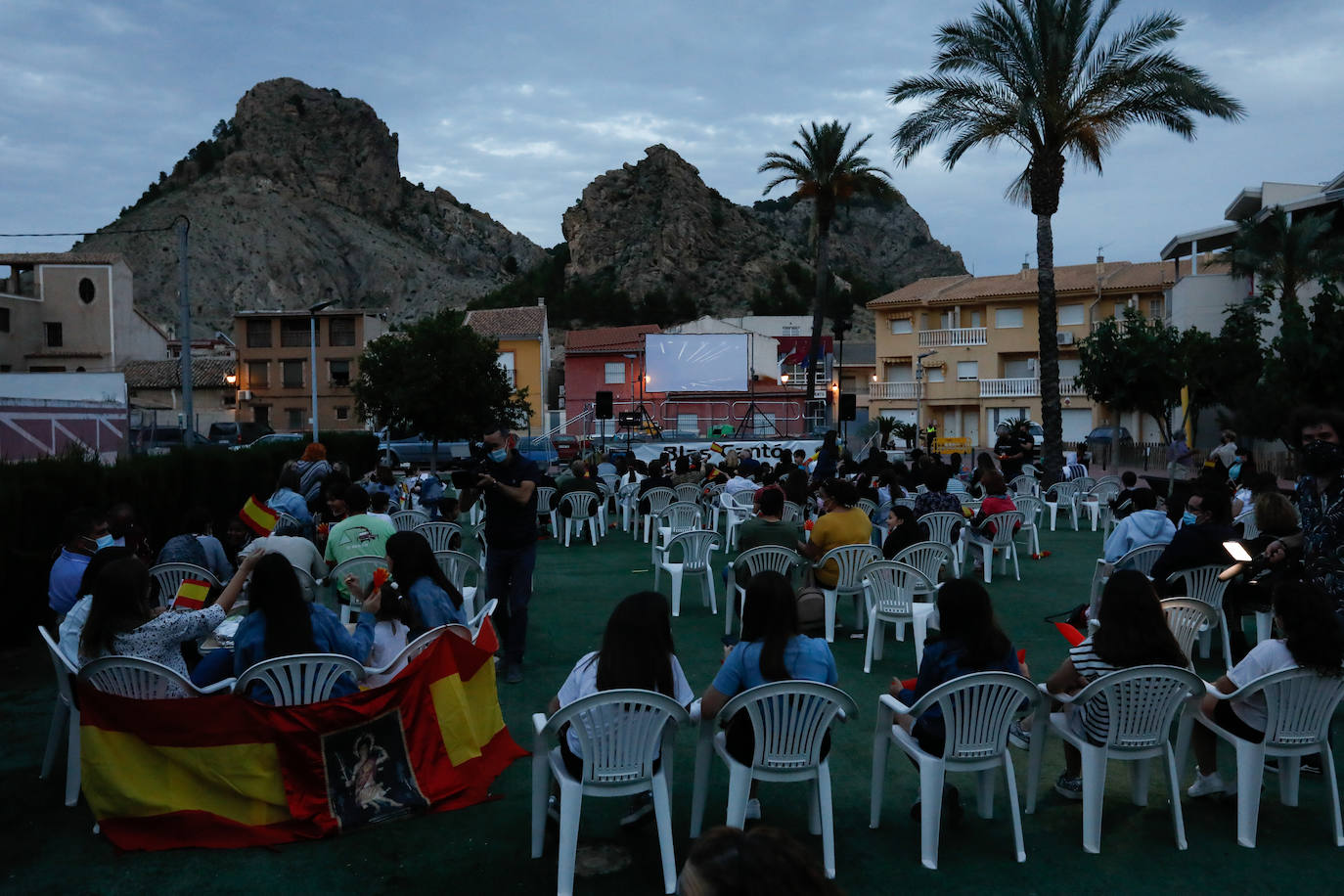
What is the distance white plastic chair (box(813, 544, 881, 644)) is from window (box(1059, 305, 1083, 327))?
138ft

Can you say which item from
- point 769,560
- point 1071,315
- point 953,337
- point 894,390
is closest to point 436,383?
point 894,390

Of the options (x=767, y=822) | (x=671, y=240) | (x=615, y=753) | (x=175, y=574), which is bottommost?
(x=767, y=822)

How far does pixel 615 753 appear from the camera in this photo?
3895 mm

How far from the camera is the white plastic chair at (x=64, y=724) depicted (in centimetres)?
476

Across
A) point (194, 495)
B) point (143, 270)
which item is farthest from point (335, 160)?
point (194, 495)

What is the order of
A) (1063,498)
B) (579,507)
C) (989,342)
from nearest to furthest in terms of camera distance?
(579,507) < (1063,498) < (989,342)

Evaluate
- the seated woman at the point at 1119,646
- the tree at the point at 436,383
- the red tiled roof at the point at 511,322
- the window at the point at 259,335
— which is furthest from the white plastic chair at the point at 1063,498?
the window at the point at 259,335

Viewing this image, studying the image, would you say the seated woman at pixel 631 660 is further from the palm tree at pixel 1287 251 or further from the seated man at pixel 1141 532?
the palm tree at pixel 1287 251

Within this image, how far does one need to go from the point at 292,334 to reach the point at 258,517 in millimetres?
49699

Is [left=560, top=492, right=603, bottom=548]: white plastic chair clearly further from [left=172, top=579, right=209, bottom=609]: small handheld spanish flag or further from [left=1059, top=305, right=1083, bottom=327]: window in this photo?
[left=1059, top=305, right=1083, bottom=327]: window

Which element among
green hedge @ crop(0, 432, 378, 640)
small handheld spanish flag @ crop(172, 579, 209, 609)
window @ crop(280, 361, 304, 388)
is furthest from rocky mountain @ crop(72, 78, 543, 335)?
small handheld spanish flag @ crop(172, 579, 209, 609)

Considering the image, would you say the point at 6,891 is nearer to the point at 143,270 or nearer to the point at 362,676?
the point at 362,676

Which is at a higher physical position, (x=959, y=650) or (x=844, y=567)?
(x=959, y=650)

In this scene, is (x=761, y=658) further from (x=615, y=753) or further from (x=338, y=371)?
(x=338, y=371)
